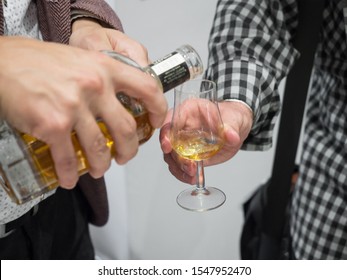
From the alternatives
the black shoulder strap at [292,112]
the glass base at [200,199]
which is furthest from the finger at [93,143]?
the black shoulder strap at [292,112]

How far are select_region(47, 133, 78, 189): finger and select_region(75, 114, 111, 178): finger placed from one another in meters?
0.01

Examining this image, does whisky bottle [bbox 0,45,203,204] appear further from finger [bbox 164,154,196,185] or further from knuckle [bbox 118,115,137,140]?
finger [bbox 164,154,196,185]

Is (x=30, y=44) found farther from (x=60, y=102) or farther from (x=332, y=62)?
(x=332, y=62)

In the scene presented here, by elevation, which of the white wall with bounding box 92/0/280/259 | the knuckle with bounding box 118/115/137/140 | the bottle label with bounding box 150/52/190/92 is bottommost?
the white wall with bounding box 92/0/280/259

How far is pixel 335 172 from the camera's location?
34.6 inches

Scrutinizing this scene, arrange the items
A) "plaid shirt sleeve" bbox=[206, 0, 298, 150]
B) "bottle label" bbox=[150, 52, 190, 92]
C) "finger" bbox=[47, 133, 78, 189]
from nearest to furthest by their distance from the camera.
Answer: "finger" bbox=[47, 133, 78, 189] → "bottle label" bbox=[150, 52, 190, 92] → "plaid shirt sleeve" bbox=[206, 0, 298, 150]

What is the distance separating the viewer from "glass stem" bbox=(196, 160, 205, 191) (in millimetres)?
649

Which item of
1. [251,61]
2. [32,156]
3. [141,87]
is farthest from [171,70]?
[251,61]

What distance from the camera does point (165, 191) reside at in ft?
3.04

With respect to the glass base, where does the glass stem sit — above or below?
above

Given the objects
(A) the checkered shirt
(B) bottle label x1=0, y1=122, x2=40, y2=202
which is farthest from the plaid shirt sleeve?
(B) bottle label x1=0, y1=122, x2=40, y2=202

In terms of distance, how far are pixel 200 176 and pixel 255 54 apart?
0.91 ft

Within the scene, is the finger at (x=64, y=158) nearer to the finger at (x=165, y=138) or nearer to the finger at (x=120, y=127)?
the finger at (x=120, y=127)
